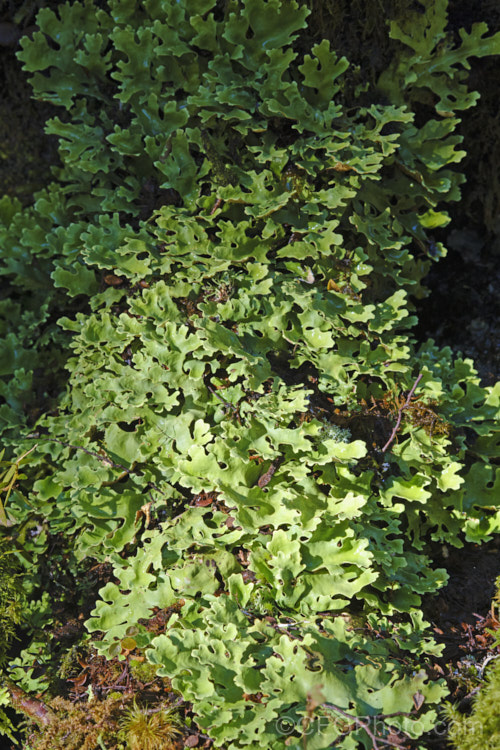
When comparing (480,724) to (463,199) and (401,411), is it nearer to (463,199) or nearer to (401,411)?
(401,411)

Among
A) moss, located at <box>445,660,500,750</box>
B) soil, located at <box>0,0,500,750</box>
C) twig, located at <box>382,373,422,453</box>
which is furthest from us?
soil, located at <box>0,0,500,750</box>

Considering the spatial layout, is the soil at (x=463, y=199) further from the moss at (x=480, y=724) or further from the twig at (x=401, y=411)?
the moss at (x=480, y=724)

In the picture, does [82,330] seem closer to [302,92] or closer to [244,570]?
[244,570]

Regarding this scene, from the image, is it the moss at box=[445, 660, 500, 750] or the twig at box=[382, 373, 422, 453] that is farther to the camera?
the twig at box=[382, 373, 422, 453]

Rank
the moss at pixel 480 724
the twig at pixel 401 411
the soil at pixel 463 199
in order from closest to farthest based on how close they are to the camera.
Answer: the moss at pixel 480 724
the twig at pixel 401 411
the soil at pixel 463 199

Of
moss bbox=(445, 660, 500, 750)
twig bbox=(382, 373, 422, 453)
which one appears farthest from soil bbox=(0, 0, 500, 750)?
moss bbox=(445, 660, 500, 750)

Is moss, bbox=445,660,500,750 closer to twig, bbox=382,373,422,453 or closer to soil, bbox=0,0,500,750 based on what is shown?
twig, bbox=382,373,422,453

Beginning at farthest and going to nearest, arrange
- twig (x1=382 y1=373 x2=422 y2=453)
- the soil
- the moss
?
the soil
twig (x1=382 y1=373 x2=422 y2=453)
the moss

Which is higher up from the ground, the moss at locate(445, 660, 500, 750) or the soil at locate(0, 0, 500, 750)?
the soil at locate(0, 0, 500, 750)

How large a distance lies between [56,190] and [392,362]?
2271mm

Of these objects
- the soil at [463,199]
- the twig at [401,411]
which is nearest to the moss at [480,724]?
the twig at [401,411]

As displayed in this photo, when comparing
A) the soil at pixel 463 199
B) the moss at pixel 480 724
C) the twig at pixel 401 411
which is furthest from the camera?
the soil at pixel 463 199

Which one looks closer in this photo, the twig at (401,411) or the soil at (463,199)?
the twig at (401,411)

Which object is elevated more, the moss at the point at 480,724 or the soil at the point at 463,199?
the soil at the point at 463,199
